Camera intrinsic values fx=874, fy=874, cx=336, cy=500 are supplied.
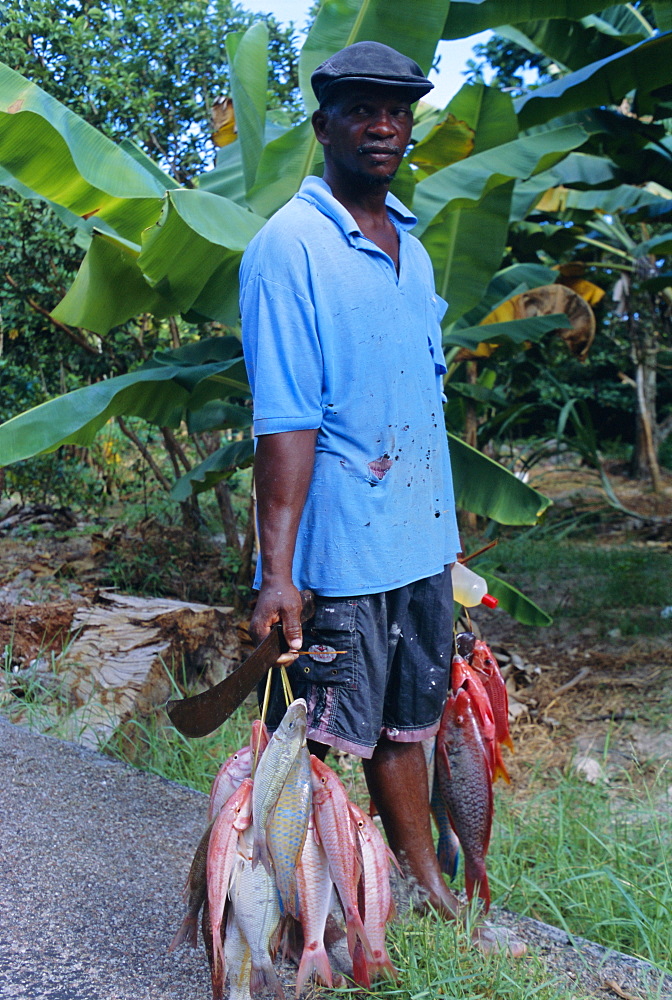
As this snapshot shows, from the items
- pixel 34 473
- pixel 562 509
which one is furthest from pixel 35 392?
pixel 562 509

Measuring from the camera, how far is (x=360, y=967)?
204 centimetres

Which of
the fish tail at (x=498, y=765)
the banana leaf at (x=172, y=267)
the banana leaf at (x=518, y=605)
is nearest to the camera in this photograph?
the fish tail at (x=498, y=765)

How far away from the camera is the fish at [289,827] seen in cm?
183

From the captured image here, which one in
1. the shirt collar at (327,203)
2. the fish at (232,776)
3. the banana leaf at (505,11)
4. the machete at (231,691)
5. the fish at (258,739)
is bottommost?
the fish at (232,776)

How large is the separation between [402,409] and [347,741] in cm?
82

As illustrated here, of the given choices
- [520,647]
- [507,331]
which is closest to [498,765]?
[507,331]

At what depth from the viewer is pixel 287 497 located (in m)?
2.04

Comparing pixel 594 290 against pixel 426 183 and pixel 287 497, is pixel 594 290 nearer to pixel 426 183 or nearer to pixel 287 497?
pixel 426 183

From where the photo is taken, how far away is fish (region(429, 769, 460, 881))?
2564 mm

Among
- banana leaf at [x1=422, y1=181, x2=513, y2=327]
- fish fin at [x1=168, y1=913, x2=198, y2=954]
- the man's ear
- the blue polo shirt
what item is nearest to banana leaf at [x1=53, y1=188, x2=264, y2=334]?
banana leaf at [x1=422, y1=181, x2=513, y2=327]

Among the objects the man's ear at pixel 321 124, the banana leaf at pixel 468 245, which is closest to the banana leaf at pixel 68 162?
the banana leaf at pixel 468 245

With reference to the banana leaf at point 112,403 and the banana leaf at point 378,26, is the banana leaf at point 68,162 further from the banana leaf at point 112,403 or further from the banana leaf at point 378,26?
the banana leaf at point 378,26

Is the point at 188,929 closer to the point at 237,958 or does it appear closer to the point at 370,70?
the point at 237,958

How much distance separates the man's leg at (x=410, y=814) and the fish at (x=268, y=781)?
1.76 feet
